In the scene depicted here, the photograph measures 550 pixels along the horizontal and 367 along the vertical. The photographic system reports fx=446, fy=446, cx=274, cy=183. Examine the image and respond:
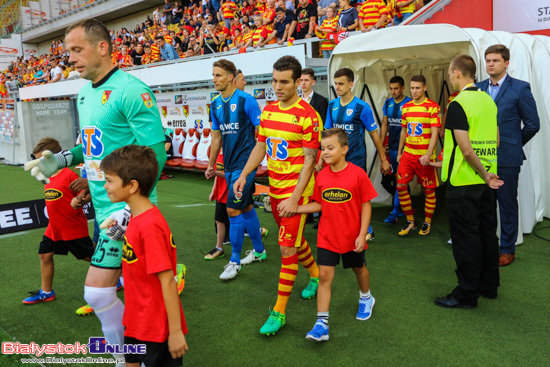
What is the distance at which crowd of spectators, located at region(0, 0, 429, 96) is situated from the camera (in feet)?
29.8

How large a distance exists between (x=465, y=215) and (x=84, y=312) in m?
3.13

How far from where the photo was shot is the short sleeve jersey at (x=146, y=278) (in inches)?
78.4

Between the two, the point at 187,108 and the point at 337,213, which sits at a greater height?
the point at 187,108

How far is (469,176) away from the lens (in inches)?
135

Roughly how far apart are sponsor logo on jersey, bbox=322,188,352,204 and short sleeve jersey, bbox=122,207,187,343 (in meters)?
1.36

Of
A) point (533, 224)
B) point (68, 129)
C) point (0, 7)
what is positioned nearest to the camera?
point (533, 224)

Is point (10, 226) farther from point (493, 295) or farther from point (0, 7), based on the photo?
point (0, 7)

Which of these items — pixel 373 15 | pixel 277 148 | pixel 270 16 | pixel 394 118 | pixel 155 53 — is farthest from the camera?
pixel 155 53

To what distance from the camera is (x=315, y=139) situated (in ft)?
10.9

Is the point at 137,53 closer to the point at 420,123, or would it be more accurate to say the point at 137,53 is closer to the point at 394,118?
the point at 394,118

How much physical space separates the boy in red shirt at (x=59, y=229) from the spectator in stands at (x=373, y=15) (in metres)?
6.92

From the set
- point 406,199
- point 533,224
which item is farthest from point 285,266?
point 533,224

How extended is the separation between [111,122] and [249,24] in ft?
37.4

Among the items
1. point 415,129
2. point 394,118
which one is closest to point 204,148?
point 394,118
